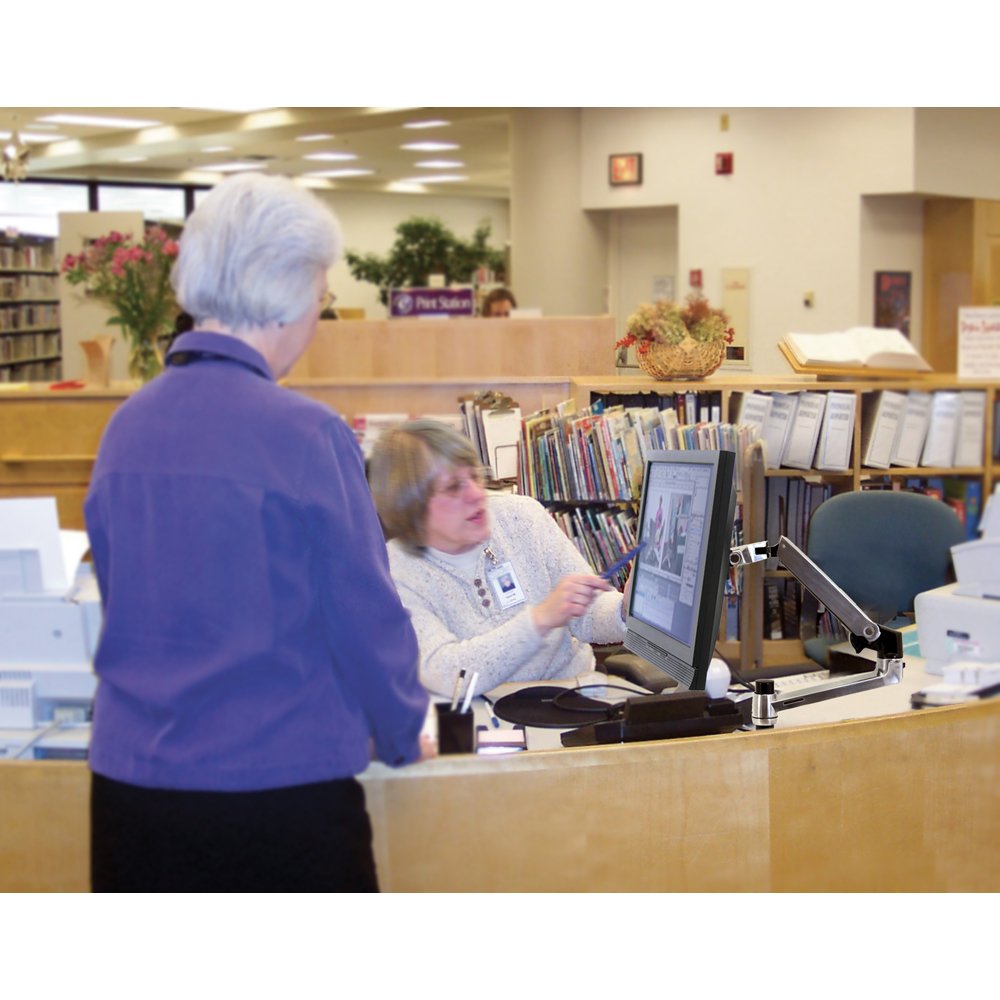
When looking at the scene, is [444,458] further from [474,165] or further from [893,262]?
[474,165]

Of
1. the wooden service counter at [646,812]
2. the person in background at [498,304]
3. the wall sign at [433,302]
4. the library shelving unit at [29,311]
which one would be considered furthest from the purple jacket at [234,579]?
the person in background at [498,304]

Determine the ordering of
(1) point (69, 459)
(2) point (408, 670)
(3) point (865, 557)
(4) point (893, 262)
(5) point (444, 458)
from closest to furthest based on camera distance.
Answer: (2) point (408, 670)
(5) point (444, 458)
(3) point (865, 557)
(4) point (893, 262)
(1) point (69, 459)

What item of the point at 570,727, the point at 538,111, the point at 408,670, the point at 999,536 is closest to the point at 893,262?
the point at 999,536

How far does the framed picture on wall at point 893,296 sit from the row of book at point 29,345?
611 cm

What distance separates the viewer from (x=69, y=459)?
5309 millimetres

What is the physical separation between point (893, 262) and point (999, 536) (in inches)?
107

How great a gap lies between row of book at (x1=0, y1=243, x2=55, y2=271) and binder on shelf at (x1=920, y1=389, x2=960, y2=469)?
5.32 metres

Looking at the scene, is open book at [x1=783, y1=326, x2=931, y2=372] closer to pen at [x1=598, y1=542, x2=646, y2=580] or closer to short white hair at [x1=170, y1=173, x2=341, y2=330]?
pen at [x1=598, y1=542, x2=646, y2=580]

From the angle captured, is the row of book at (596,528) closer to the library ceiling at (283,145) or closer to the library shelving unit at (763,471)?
the library shelving unit at (763,471)

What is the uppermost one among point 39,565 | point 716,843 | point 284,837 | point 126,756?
point 39,565

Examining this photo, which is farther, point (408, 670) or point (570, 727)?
point (570, 727)

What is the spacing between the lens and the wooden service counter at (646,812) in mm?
1722

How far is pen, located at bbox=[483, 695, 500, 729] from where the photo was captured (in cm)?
212

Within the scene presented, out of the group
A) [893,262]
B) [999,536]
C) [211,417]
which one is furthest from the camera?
[893,262]
